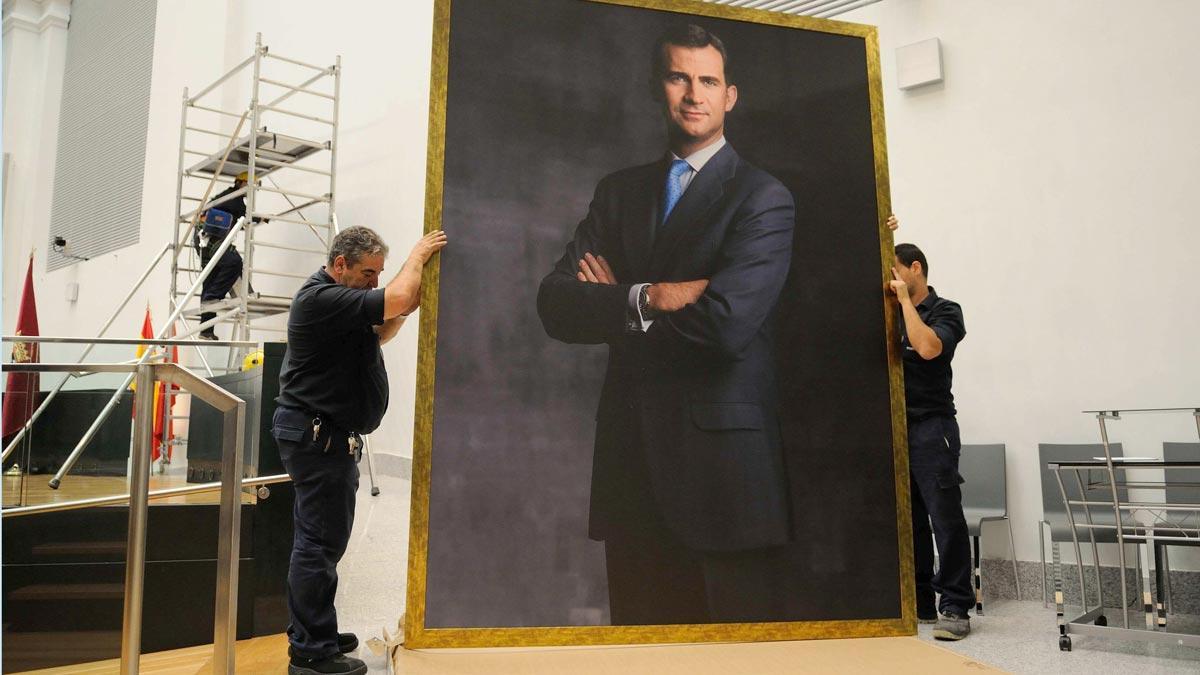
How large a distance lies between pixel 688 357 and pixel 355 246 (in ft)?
4.11

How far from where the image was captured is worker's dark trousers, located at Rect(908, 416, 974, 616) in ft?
11.3

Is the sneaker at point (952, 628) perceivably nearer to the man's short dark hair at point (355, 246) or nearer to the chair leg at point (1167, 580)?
the chair leg at point (1167, 580)

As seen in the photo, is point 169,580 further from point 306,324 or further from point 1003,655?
point 1003,655

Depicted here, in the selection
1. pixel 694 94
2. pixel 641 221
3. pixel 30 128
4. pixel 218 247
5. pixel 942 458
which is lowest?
pixel 942 458

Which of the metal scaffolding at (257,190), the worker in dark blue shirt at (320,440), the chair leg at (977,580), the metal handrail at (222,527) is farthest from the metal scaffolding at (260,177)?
the chair leg at (977,580)

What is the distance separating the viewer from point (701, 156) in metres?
2.57

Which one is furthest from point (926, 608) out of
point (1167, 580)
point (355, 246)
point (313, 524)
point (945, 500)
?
point (355, 246)

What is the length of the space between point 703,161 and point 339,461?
5.16 ft

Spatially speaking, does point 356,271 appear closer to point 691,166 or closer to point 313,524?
point 313,524

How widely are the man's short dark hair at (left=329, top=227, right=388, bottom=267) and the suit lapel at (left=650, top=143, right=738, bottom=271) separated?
3.33 feet

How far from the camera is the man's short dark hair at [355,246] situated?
288cm

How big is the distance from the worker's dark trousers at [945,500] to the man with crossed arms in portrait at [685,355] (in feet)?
4.21

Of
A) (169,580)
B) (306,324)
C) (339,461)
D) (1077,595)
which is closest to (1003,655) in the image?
(1077,595)

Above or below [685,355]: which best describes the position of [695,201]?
above
